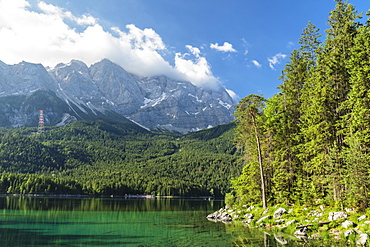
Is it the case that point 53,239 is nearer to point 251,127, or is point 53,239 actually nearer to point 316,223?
point 316,223

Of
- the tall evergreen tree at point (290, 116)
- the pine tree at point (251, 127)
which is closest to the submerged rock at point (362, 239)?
the tall evergreen tree at point (290, 116)

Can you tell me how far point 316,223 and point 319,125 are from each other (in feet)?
35.7

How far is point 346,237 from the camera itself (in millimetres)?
22156

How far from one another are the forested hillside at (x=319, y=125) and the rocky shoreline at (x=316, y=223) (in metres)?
1.77

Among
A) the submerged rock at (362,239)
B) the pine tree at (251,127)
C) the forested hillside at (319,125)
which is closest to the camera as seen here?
the submerged rock at (362,239)

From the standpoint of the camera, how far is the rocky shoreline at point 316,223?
22.4m

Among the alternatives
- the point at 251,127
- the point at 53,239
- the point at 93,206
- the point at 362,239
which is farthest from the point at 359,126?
the point at 93,206

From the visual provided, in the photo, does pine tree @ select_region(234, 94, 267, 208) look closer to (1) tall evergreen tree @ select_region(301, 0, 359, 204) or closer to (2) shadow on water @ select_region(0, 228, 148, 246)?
(1) tall evergreen tree @ select_region(301, 0, 359, 204)

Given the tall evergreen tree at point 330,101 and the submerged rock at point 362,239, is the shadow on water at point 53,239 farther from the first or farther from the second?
the tall evergreen tree at point 330,101

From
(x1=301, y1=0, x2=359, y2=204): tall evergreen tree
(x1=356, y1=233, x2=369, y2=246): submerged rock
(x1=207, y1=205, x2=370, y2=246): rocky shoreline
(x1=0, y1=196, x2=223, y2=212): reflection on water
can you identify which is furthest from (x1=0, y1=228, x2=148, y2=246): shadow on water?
(x1=0, y1=196, x2=223, y2=212): reflection on water

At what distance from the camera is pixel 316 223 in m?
26.9

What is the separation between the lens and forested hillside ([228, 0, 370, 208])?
1072 inches

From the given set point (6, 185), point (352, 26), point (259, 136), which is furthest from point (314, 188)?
point (6, 185)

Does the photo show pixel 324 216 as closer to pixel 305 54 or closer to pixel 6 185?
pixel 305 54
